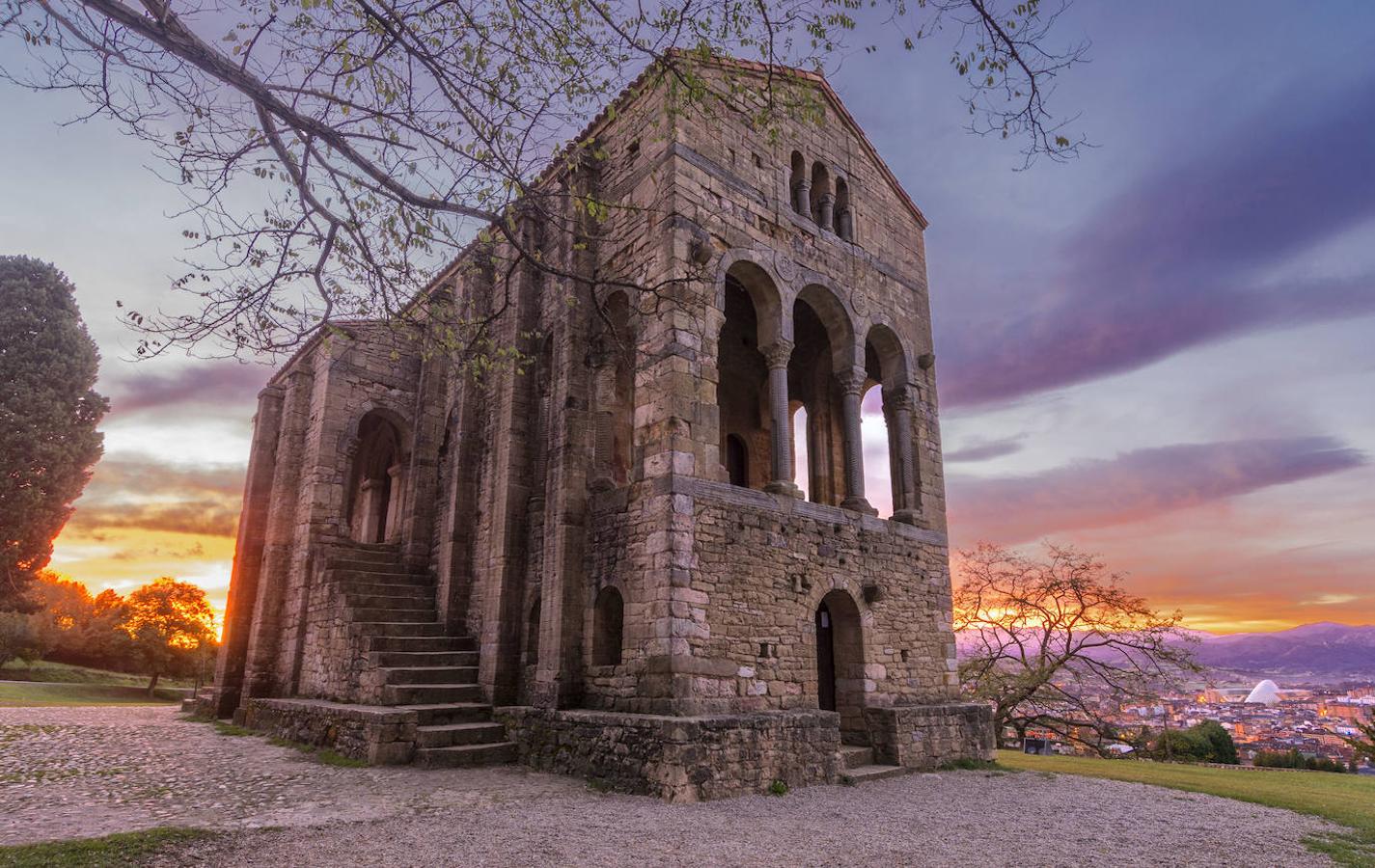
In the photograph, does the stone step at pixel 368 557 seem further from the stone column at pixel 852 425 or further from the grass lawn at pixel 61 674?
the grass lawn at pixel 61 674

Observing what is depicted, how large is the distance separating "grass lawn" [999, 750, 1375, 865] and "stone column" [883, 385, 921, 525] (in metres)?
4.42

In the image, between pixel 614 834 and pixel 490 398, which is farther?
pixel 490 398

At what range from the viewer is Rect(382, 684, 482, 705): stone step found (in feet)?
37.5

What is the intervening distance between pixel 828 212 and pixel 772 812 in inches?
390

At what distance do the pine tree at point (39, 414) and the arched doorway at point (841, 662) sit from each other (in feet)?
79.9

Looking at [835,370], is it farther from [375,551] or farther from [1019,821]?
[375,551]

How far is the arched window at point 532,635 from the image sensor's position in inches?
459

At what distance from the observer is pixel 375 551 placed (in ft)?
53.5

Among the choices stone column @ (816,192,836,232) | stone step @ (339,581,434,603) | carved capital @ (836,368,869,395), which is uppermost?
stone column @ (816,192,836,232)

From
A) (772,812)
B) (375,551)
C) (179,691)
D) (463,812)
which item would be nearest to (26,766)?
(463,812)

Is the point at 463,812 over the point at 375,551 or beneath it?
beneath

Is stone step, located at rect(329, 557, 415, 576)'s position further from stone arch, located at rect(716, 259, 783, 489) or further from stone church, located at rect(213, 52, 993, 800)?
stone arch, located at rect(716, 259, 783, 489)

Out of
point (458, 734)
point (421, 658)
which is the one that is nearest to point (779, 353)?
point (458, 734)

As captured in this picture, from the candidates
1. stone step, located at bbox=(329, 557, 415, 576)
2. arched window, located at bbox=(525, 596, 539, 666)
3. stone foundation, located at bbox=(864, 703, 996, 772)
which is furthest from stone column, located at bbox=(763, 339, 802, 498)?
stone step, located at bbox=(329, 557, 415, 576)
